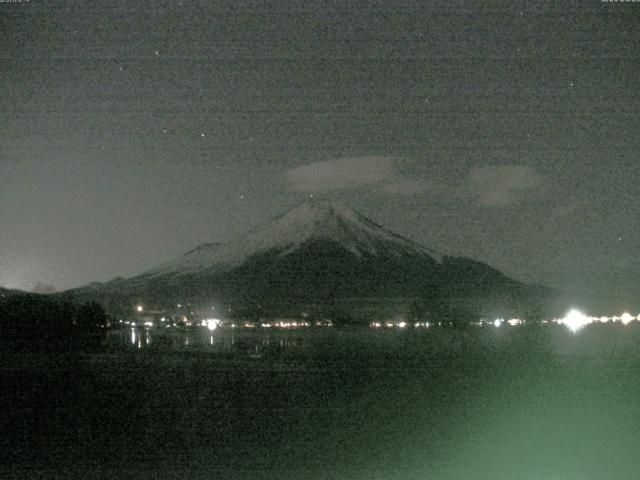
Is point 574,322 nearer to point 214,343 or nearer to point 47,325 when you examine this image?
point 214,343

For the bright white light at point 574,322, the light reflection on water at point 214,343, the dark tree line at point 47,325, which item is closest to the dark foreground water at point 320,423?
the light reflection on water at point 214,343

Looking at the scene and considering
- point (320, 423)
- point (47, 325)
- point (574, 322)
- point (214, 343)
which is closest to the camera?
point (320, 423)

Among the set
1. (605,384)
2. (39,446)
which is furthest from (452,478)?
(605,384)

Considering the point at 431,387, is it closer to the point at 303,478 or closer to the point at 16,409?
the point at 16,409

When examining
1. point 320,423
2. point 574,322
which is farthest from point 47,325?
point 574,322

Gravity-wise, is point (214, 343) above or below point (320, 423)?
above

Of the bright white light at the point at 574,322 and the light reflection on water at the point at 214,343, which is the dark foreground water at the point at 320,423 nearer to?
the light reflection on water at the point at 214,343
